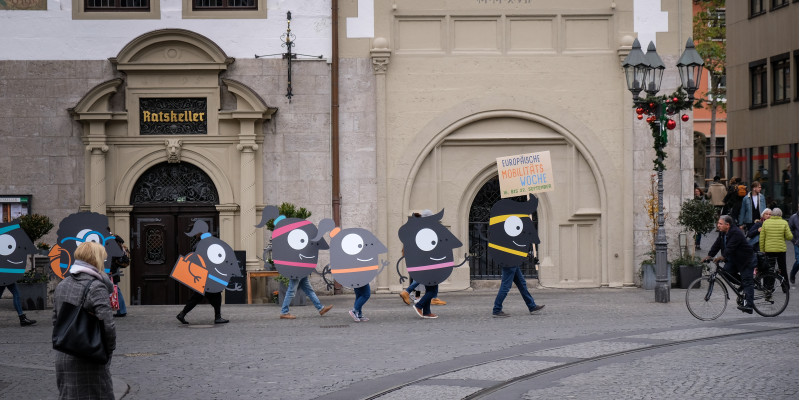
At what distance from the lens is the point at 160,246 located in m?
24.1

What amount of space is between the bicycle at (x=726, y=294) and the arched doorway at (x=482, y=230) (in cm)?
690

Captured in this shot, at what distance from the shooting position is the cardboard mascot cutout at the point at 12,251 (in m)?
19.1

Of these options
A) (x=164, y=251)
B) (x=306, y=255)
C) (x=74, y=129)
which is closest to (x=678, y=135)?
(x=306, y=255)

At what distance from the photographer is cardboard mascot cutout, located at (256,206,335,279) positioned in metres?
19.2

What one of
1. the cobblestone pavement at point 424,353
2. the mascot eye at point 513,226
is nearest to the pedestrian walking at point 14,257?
the cobblestone pavement at point 424,353

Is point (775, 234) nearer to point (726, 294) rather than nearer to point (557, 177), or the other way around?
point (557, 177)

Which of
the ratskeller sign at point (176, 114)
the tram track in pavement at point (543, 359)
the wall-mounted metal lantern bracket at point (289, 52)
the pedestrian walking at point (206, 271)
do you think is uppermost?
the wall-mounted metal lantern bracket at point (289, 52)

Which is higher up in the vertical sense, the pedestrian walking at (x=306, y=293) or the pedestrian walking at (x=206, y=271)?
the pedestrian walking at (x=206, y=271)

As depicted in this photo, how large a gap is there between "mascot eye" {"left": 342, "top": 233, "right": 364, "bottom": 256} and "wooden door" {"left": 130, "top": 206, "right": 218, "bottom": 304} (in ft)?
19.2

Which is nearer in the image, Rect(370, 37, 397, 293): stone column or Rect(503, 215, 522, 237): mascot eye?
Rect(503, 215, 522, 237): mascot eye

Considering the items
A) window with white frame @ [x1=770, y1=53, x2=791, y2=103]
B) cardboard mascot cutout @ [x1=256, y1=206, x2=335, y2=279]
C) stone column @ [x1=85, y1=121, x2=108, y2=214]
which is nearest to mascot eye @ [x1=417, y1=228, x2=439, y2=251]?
cardboard mascot cutout @ [x1=256, y1=206, x2=335, y2=279]

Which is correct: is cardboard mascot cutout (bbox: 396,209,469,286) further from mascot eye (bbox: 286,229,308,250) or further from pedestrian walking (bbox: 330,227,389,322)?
mascot eye (bbox: 286,229,308,250)

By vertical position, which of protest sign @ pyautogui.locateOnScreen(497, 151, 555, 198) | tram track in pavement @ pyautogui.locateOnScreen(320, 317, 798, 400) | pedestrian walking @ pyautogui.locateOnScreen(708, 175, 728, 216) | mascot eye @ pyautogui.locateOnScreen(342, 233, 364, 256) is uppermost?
protest sign @ pyautogui.locateOnScreen(497, 151, 555, 198)

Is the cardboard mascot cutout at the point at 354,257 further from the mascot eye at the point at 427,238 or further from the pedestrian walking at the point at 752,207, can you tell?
the pedestrian walking at the point at 752,207
